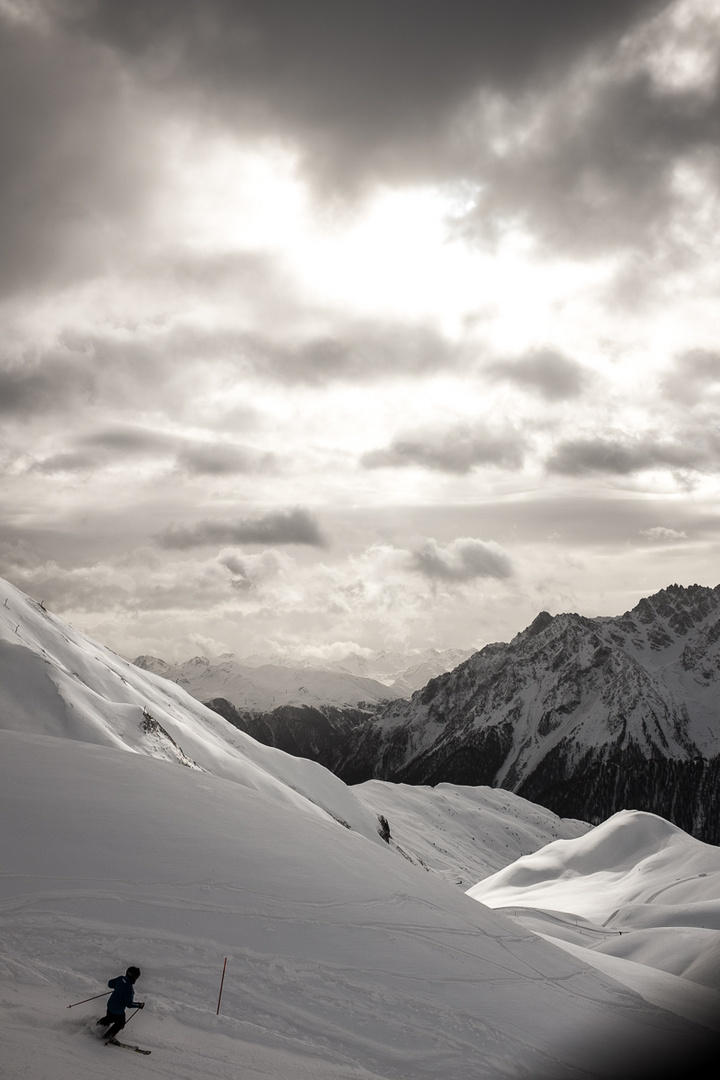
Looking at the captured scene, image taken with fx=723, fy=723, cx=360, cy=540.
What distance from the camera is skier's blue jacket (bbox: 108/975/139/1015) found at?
1165 centimetres

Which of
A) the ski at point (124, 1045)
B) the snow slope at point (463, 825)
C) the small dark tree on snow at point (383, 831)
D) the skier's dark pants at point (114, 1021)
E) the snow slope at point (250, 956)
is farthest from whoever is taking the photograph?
the snow slope at point (463, 825)

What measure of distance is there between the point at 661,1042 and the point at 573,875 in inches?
2679

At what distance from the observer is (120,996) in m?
11.7

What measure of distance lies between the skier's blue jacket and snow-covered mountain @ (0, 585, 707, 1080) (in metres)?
0.52

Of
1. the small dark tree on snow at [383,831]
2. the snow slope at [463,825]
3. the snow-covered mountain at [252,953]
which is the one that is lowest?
the snow slope at [463,825]

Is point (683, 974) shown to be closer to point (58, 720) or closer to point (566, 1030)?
point (566, 1030)

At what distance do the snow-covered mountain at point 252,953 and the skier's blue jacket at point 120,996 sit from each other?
0.52m

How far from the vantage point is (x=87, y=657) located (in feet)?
168

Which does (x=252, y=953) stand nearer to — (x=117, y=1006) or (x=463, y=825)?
(x=117, y=1006)

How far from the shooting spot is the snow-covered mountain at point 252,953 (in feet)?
41.3

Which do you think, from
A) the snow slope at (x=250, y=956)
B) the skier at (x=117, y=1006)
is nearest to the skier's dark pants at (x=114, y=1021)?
the skier at (x=117, y=1006)

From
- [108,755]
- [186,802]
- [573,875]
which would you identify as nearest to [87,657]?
[108,755]

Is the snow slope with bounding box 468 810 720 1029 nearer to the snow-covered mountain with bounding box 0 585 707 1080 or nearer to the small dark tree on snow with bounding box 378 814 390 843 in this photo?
the snow-covered mountain with bounding box 0 585 707 1080

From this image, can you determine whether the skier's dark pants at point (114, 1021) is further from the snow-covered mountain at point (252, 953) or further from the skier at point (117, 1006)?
the snow-covered mountain at point (252, 953)
